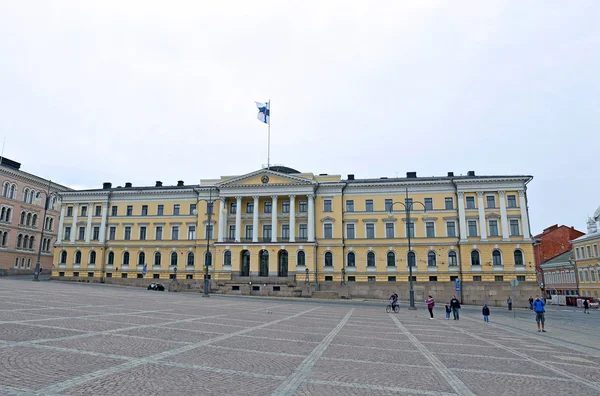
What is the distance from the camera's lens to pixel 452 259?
57156mm

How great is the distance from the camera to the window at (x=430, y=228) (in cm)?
5838

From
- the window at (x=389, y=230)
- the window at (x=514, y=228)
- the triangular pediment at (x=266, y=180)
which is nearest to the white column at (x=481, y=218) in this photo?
the window at (x=514, y=228)

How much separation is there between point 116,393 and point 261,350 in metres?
5.73

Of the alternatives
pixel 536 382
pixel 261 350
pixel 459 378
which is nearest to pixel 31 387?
pixel 261 350

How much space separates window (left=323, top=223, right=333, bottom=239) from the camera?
60397 mm

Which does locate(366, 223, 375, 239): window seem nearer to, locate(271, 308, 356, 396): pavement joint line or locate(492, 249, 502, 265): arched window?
locate(492, 249, 502, 265): arched window

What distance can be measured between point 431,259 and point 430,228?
4418 mm

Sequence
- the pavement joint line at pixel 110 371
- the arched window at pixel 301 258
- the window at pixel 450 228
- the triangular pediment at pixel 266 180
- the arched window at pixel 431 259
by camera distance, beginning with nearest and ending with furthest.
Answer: the pavement joint line at pixel 110 371, the arched window at pixel 431 259, the window at pixel 450 228, the arched window at pixel 301 258, the triangular pediment at pixel 266 180

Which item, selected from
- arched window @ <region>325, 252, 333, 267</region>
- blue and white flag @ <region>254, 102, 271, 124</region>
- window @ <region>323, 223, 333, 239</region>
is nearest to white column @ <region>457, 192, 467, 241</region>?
window @ <region>323, 223, 333, 239</region>

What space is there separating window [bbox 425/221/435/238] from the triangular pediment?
17.5 metres

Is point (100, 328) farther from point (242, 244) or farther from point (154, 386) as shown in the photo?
point (242, 244)

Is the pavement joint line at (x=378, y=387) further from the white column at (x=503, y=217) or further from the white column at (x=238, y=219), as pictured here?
the white column at (x=503, y=217)

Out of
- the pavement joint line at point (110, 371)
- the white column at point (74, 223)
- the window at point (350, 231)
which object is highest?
the white column at point (74, 223)

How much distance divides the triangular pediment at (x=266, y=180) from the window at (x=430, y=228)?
17.5 m
